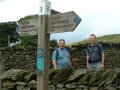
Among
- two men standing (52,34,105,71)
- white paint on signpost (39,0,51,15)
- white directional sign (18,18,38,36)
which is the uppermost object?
white paint on signpost (39,0,51,15)

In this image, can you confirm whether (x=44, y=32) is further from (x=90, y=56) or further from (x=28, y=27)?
(x=90, y=56)

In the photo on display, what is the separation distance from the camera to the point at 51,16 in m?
8.60

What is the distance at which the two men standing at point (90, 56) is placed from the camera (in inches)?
433

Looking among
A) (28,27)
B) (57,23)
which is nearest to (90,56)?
(28,27)

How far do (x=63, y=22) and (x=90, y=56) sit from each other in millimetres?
3010

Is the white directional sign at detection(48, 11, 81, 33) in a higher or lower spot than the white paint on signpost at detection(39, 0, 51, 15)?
lower

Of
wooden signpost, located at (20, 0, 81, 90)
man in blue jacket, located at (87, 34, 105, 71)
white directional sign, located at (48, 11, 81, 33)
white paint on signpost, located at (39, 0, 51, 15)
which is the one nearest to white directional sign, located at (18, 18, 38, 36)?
wooden signpost, located at (20, 0, 81, 90)

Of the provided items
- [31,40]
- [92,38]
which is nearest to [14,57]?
[92,38]

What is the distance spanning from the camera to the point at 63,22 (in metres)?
8.32

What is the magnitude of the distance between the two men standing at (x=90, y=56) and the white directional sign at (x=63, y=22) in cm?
242

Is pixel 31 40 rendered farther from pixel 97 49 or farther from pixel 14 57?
pixel 97 49

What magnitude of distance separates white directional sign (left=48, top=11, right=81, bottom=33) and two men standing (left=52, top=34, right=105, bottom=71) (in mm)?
2423

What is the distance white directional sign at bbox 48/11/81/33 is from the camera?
8.11m

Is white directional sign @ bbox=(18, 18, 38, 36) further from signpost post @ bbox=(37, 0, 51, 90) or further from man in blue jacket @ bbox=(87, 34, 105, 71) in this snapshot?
man in blue jacket @ bbox=(87, 34, 105, 71)
